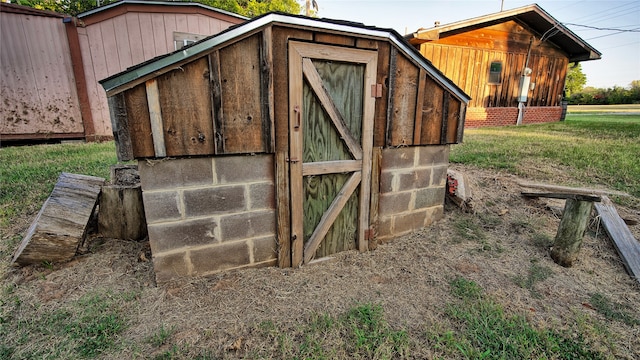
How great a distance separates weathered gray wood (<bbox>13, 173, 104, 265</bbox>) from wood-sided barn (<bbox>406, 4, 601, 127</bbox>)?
11.8 meters

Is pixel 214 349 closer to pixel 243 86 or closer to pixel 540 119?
pixel 243 86

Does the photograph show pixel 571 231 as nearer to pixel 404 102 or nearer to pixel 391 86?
pixel 404 102

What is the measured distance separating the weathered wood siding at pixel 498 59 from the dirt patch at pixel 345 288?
418 inches

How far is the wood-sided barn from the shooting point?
42.0 feet

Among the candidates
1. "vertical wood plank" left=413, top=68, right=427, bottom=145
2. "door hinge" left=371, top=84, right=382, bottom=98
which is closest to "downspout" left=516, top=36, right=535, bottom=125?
"vertical wood plank" left=413, top=68, right=427, bottom=145

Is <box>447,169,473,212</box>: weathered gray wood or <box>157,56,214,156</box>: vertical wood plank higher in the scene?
<box>157,56,214,156</box>: vertical wood plank

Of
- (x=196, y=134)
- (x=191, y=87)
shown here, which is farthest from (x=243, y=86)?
(x=196, y=134)

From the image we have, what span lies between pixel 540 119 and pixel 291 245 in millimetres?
17578

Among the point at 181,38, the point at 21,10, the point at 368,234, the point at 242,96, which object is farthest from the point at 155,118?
the point at 21,10

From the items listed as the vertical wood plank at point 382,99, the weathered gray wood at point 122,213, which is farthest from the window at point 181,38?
the vertical wood plank at point 382,99

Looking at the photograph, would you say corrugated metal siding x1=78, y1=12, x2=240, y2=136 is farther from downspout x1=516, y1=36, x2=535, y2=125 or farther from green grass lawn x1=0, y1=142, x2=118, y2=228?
downspout x1=516, y1=36, x2=535, y2=125

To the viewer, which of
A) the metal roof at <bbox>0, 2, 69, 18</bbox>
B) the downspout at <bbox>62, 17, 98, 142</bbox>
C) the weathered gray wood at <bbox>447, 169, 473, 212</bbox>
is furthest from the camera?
the downspout at <bbox>62, 17, 98, 142</bbox>

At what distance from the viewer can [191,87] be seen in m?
Answer: 2.70

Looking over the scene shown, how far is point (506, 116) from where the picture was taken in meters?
14.8
